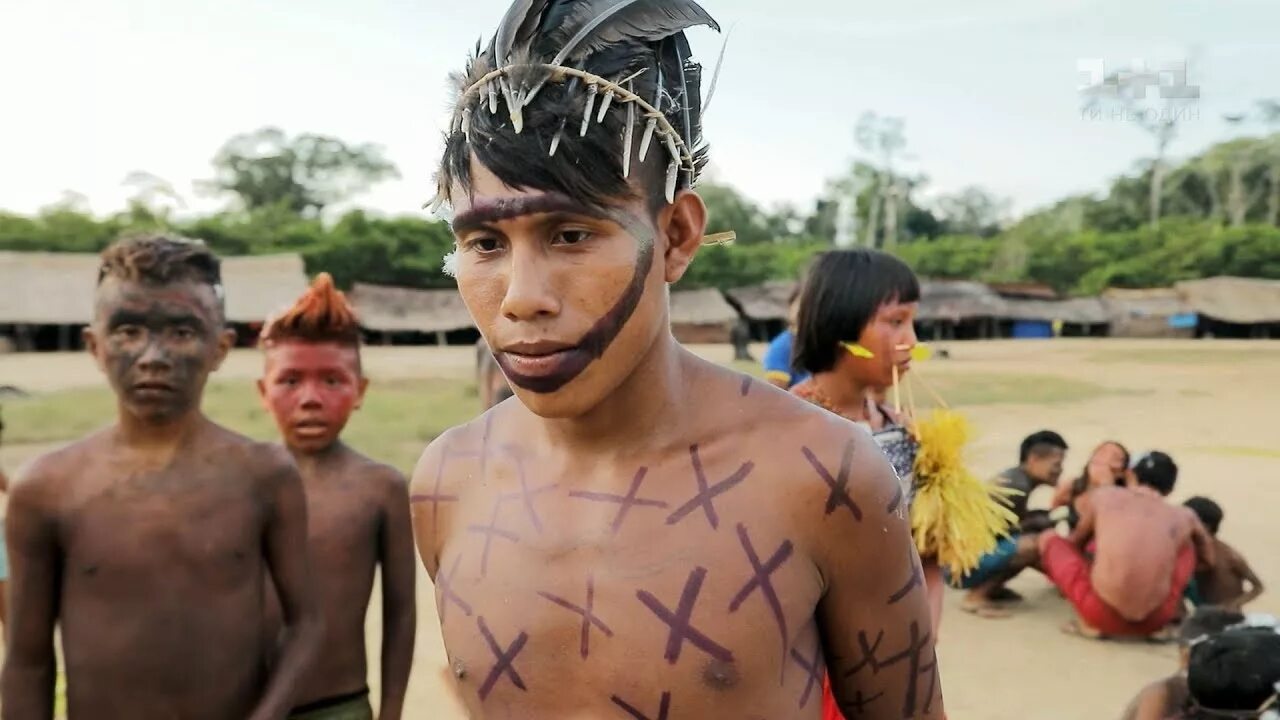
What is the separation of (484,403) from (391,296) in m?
27.7

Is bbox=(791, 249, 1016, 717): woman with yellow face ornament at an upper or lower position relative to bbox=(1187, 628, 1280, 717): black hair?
upper

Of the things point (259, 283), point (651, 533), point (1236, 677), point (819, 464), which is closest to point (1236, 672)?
point (1236, 677)

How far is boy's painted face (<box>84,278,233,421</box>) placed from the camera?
8.21ft

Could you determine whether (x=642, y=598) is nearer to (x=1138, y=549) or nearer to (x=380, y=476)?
(x=380, y=476)

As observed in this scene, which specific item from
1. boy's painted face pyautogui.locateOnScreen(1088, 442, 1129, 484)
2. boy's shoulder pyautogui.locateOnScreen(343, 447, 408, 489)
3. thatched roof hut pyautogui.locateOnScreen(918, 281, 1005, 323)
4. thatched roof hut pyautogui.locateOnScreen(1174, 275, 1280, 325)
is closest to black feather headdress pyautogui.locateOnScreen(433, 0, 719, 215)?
boy's shoulder pyautogui.locateOnScreen(343, 447, 408, 489)

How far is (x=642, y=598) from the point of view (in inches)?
57.7

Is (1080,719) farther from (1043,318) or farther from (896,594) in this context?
(1043,318)

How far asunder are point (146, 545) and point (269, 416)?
15630 mm

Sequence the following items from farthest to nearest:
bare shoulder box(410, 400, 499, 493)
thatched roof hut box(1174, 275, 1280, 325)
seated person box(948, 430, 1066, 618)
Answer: thatched roof hut box(1174, 275, 1280, 325) → seated person box(948, 430, 1066, 618) → bare shoulder box(410, 400, 499, 493)

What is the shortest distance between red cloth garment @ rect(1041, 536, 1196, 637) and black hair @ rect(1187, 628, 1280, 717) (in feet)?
9.37

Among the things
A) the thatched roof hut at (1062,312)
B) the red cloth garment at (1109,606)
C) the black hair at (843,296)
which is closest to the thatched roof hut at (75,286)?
the red cloth garment at (1109,606)

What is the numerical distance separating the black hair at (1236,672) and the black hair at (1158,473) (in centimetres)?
358

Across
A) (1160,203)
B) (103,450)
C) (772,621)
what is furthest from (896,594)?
(1160,203)

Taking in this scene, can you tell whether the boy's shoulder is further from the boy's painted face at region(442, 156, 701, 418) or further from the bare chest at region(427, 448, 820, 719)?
the boy's painted face at region(442, 156, 701, 418)
